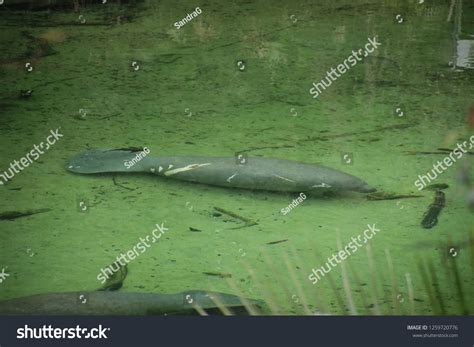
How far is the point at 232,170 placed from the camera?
3273mm

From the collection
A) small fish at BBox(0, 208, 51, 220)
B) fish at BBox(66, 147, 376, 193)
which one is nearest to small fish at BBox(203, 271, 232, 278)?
fish at BBox(66, 147, 376, 193)

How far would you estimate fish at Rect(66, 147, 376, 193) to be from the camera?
3.23m

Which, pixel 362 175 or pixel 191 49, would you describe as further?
pixel 191 49

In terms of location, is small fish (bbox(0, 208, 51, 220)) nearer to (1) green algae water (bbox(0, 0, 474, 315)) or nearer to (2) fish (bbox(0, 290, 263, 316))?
(1) green algae water (bbox(0, 0, 474, 315))

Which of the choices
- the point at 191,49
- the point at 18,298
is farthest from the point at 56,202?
the point at 191,49

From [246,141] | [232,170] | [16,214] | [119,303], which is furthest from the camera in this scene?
[246,141]

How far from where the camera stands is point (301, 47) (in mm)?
4219

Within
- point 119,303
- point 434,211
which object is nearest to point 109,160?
point 119,303

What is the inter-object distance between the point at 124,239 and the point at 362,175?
876 millimetres

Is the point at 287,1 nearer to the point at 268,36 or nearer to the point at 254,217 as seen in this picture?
the point at 268,36

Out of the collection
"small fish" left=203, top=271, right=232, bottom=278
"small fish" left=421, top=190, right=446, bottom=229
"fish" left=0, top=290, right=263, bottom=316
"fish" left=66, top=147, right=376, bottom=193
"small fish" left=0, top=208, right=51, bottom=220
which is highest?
"fish" left=66, top=147, right=376, bottom=193

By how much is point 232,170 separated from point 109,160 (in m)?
0.44

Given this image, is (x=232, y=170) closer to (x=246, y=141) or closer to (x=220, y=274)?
(x=246, y=141)

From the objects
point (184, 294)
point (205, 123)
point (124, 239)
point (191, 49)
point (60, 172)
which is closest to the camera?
point (184, 294)
